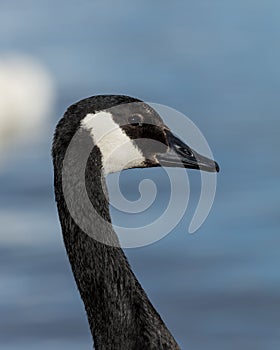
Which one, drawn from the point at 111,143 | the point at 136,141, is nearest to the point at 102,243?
the point at 111,143

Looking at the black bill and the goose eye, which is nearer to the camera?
the goose eye

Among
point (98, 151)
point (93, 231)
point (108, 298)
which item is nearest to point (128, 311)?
point (108, 298)

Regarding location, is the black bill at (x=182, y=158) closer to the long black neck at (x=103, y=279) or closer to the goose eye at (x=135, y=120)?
the goose eye at (x=135, y=120)

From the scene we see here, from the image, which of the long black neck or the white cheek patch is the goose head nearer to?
the white cheek patch

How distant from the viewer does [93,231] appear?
17.3 feet

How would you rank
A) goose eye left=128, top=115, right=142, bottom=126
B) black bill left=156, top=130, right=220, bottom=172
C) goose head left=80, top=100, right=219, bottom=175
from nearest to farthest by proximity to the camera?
goose head left=80, top=100, right=219, bottom=175
goose eye left=128, top=115, right=142, bottom=126
black bill left=156, top=130, right=220, bottom=172

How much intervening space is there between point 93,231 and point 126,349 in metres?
0.62

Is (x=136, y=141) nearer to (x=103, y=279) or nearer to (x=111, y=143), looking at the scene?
(x=111, y=143)

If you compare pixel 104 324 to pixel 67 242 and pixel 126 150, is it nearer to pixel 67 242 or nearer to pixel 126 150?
pixel 67 242

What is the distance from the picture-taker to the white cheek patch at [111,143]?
5.18m

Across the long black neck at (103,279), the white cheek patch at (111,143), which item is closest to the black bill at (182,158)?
the white cheek patch at (111,143)

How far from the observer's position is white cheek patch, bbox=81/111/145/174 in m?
5.18

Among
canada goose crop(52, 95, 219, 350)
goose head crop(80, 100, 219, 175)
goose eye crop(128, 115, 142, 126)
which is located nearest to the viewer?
canada goose crop(52, 95, 219, 350)

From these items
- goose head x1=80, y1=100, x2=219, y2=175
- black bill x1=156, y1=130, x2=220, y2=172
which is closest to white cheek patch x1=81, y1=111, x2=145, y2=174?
goose head x1=80, y1=100, x2=219, y2=175
